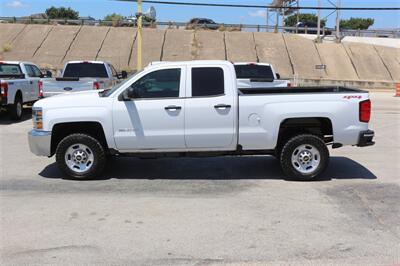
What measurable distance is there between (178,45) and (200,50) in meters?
2.15

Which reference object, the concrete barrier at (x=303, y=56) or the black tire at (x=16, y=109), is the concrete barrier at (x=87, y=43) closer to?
the concrete barrier at (x=303, y=56)

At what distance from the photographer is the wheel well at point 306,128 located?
8.16m

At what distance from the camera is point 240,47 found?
45.0m

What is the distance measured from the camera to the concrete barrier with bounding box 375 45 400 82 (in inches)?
1776

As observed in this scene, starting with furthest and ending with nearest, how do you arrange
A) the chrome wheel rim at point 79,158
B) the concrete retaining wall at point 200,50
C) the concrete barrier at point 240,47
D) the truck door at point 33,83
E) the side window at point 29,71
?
the concrete barrier at point 240,47
the concrete retaining wall at point 200,50
the side window at point 29,71
the truck door at point 33,83
the chrome wheel rim at point 79,158

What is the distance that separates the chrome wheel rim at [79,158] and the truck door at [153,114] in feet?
1.74

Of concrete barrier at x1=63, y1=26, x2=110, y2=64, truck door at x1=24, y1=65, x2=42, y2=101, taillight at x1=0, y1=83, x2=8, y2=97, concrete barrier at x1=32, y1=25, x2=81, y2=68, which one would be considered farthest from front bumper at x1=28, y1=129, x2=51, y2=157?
concrete barrier at x1=63, y1=26, x2=110, y2=64

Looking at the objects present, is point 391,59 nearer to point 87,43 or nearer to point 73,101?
point 87,43

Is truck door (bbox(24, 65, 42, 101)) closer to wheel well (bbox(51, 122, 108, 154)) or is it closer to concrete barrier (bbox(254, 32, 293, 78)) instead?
wheel well (bbox(51, 122, 108, 154))

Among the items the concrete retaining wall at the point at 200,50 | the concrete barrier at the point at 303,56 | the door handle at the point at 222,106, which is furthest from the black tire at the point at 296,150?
the concrete barrier at the point at 303,56

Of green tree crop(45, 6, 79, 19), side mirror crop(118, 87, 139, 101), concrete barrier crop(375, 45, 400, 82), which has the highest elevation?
green tree crop(45, 6, 79, 19)

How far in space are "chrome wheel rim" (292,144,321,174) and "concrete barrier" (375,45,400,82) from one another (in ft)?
127

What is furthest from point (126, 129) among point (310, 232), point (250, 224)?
point (310, 232)

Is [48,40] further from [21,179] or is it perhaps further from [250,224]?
[250,224]
